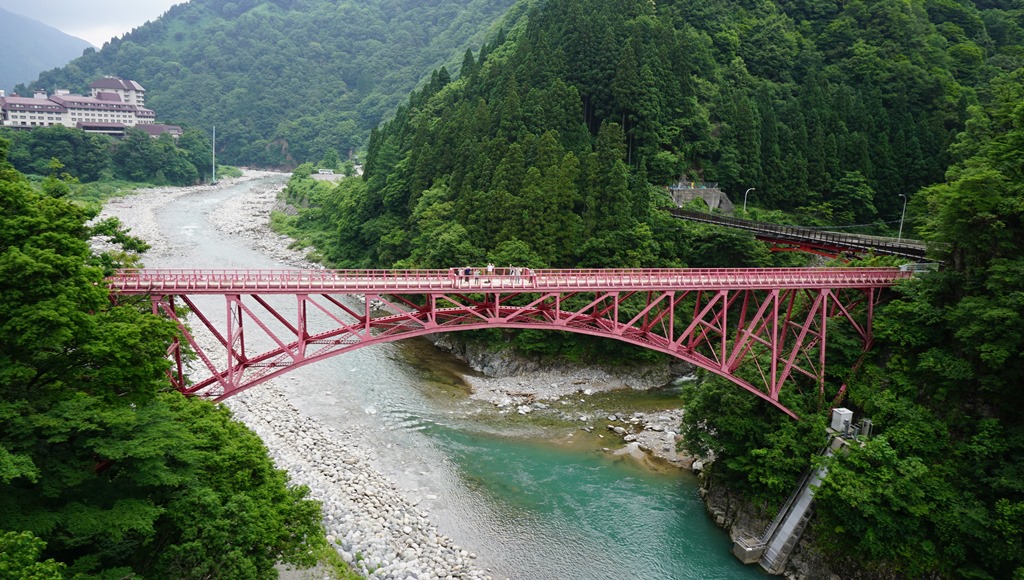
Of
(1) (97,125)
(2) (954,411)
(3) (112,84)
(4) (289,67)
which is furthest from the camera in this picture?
(4) (289,67)

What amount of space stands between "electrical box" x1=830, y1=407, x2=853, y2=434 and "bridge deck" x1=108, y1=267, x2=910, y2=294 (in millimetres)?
4642

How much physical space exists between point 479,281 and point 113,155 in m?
98.4

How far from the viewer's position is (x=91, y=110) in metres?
115

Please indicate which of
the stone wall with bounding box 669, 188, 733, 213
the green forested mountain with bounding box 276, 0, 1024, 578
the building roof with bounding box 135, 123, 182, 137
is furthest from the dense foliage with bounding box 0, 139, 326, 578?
the building roof with bounding box 135, 123, 182, 137

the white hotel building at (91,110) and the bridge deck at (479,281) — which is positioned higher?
the white hotel building at (91,110)

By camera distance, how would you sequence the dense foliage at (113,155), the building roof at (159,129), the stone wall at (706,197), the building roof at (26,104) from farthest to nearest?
the building roof at (159,129) → the building roof at (26,104) → the dense foliage at (113,155) → the stone wall at (706,197)

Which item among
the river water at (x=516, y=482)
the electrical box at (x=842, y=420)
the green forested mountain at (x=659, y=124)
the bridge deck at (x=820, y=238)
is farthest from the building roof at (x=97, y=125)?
the electrical box at (x=842, y=420)

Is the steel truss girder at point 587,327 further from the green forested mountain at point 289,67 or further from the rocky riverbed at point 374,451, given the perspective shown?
the green forested mountain at point 289,67

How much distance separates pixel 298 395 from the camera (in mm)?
31516

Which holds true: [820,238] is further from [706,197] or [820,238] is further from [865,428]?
[865,428]

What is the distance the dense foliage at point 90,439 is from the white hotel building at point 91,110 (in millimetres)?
109400

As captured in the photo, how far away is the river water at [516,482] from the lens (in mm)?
21234

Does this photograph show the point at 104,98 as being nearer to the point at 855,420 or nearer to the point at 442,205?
the point at 442,205

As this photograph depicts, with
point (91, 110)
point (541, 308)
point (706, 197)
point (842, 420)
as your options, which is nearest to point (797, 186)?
point (706, 197)
